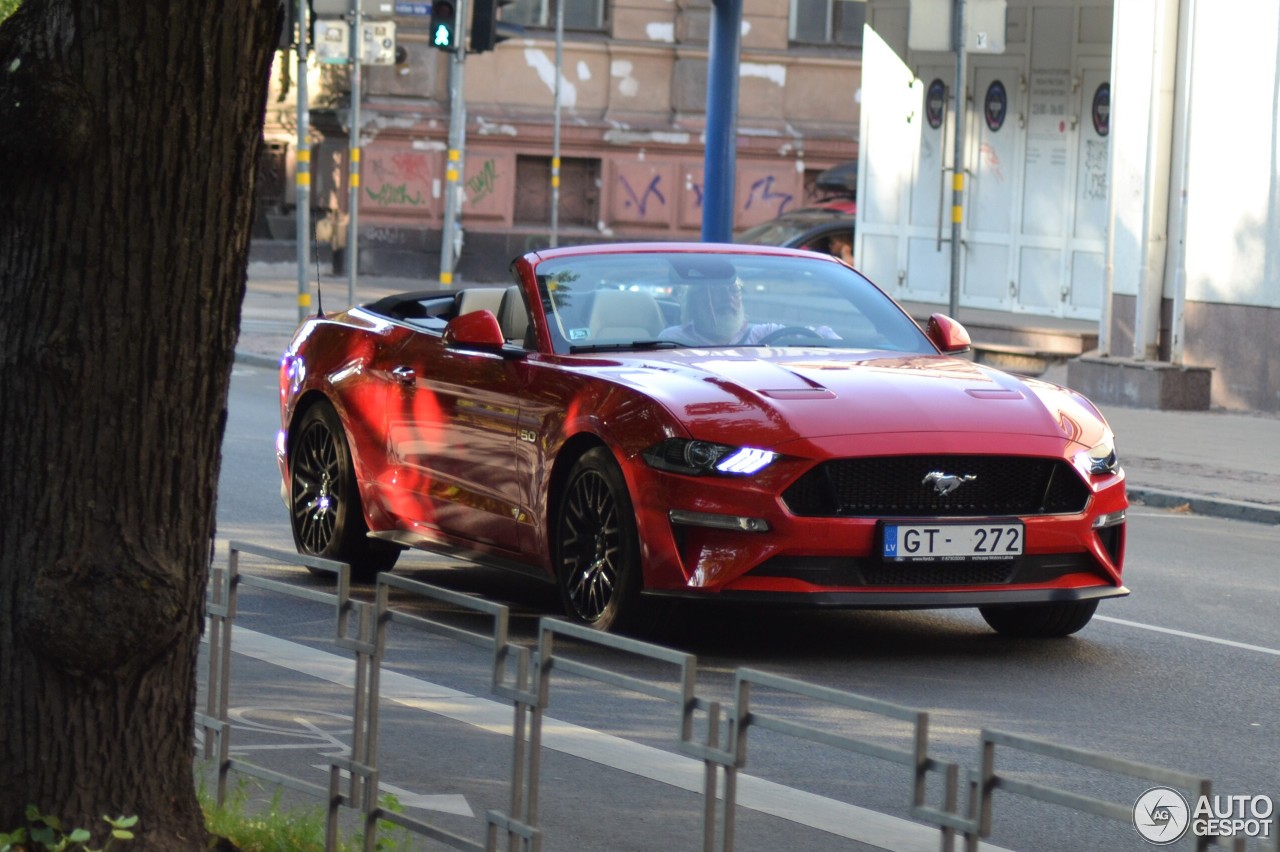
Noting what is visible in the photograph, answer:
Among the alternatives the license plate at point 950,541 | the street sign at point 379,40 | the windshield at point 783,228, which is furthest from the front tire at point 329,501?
the windshield at point 783,228

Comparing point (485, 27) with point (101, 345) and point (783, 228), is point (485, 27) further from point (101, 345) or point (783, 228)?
point (101, 345)

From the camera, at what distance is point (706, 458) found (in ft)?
25.4

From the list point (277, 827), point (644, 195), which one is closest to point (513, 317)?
point (277, 827)

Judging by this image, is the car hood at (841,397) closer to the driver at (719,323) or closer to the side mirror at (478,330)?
the driver at (719,323)

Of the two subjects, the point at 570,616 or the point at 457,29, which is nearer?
the point at 570,616

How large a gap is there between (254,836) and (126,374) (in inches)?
41.7

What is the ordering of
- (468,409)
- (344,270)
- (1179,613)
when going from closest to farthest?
(468,409) < (1179,613) < (344,270)

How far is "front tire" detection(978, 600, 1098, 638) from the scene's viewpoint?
8586 mm

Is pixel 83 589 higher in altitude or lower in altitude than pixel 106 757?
higher

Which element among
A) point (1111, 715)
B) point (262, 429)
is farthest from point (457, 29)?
point (1111, 715)

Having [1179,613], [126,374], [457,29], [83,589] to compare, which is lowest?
[1179,613]

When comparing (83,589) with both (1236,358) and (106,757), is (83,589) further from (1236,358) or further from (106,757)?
(1236,358)

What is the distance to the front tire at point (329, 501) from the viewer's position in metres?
9.86

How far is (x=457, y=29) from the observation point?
24.5 meters
